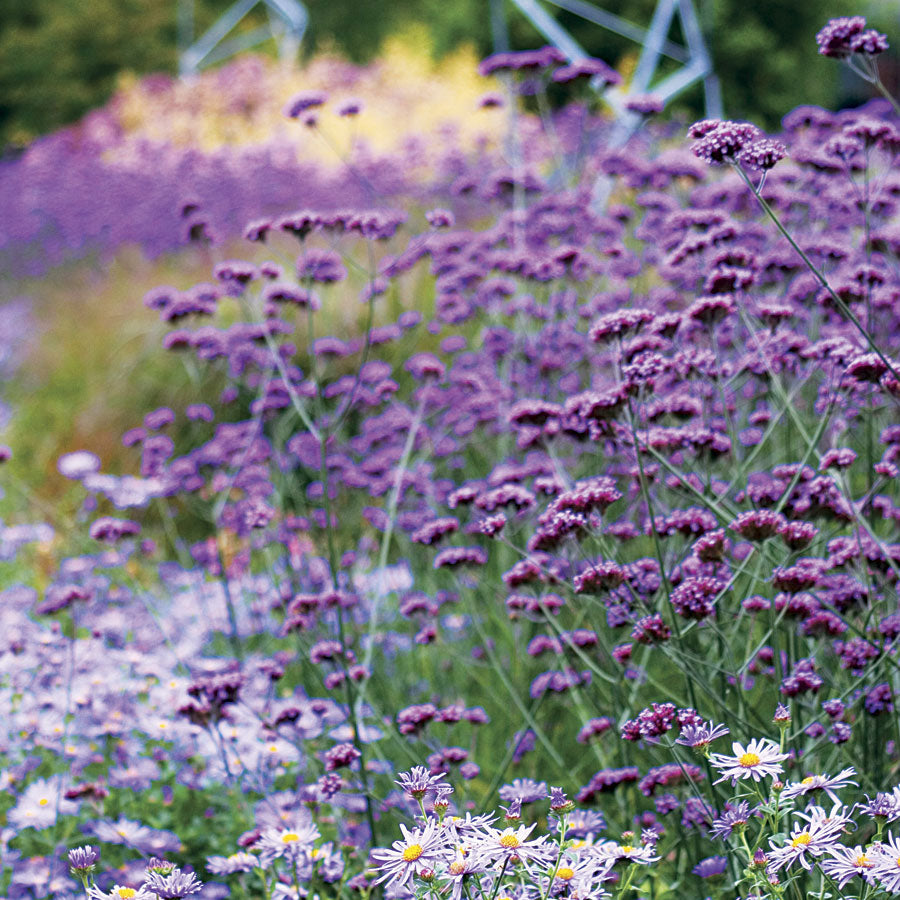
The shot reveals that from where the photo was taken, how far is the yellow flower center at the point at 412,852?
1537 mm

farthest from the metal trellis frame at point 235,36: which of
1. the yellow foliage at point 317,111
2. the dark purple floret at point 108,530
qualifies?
the dark purple floret at point 108,530

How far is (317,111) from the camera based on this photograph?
46.6 feet

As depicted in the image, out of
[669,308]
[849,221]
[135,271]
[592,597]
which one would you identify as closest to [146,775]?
[592,597]

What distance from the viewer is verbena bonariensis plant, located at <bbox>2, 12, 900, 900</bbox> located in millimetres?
2037

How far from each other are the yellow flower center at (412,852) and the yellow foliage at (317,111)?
10875 millimetres

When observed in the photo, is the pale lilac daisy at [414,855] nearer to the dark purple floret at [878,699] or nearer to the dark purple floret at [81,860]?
the dark purple floret at [81,860]

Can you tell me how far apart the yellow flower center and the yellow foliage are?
10.9m

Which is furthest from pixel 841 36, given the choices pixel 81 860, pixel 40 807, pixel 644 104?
pixel 40 807

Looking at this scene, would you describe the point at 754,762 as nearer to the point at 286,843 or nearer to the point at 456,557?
the point at 286,843

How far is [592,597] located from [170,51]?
23224 mm

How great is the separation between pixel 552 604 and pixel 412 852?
1.57 meters

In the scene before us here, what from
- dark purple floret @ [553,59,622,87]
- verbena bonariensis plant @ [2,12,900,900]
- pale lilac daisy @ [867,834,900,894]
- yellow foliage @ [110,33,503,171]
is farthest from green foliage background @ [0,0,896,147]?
pale lilac daisy @ [867,834,900,894]

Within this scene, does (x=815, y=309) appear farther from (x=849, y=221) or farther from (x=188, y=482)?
(x=188, y=482)

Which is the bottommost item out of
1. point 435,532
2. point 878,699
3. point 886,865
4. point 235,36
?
point 235,36
